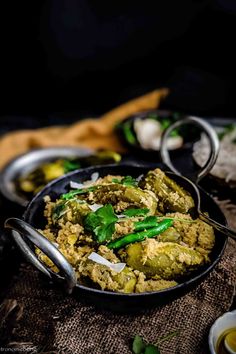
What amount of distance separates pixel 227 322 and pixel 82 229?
0.62 metres

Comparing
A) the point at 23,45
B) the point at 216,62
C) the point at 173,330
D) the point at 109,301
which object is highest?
the point at 23,45

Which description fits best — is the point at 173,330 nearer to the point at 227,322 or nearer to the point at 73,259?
the point at 227,322

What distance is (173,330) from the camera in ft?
6.38

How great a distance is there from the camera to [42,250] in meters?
1.57

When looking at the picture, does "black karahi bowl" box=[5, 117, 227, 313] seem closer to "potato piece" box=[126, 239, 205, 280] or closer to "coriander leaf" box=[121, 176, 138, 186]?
"potato piece" box=[126, 239, 205, 280]

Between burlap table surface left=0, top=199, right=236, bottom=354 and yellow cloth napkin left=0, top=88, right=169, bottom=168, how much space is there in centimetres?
170

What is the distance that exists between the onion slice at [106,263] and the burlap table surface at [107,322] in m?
0.34

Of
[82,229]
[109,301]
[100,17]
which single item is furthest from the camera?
[100,17]

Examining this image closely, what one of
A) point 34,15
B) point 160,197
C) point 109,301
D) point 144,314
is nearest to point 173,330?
point 144,314

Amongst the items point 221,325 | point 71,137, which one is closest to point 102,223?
point 221,325

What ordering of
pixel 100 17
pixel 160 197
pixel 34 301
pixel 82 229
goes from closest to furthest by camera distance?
pixel 82 229
pixel 160 197
pixel 34 301
pixel 100 17

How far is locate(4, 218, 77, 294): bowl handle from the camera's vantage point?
1.57 metres

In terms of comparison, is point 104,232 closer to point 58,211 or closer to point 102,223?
point 102,223

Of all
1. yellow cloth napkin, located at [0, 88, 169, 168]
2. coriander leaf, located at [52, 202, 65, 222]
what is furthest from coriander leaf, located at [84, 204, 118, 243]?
yellow cloth napkin, located at [0, 88, 169, 168]
